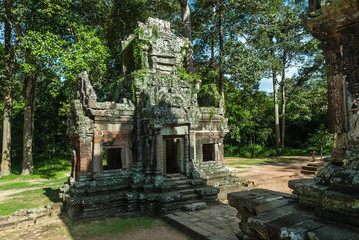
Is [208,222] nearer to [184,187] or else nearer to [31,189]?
[184,187]

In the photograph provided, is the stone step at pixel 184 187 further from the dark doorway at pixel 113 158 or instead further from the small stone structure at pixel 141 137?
the dark doorway at pixel 113 158

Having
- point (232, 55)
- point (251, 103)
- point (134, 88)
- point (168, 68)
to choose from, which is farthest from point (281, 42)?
point (134, 88)

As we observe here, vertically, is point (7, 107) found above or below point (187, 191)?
above

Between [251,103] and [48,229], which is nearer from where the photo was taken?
[48,229]

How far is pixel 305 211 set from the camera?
11.3ft

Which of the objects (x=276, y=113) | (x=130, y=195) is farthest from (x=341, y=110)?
(x=276, y=113)

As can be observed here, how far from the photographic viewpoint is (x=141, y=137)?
32.2ft

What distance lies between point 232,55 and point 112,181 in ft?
44.3

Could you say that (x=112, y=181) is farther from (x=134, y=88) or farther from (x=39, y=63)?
(x=39, y=63)

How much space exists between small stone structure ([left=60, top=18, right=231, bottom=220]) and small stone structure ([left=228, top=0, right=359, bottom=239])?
18.3 feet

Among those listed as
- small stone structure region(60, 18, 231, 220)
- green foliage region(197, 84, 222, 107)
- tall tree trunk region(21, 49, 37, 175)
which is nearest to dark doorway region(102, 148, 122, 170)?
small stone structure region(60, 18, 231, 220)

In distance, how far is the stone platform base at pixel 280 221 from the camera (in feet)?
9.17

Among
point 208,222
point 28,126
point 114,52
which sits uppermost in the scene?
point 114,52

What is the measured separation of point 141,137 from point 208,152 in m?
4.59
